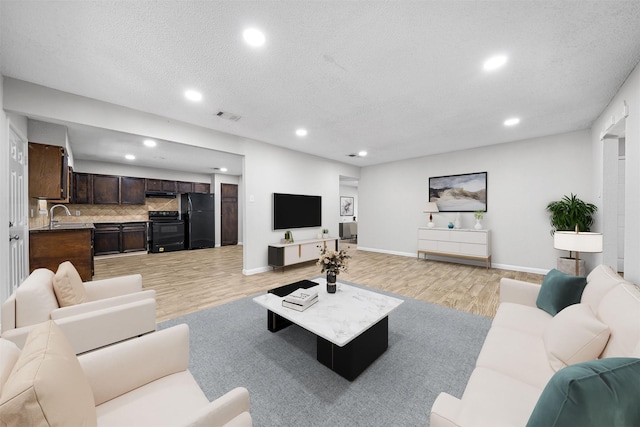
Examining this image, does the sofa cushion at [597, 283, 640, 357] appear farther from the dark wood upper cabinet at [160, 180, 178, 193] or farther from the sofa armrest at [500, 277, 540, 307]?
the dark wood upper cabinet at [160, 180, 178, 193]

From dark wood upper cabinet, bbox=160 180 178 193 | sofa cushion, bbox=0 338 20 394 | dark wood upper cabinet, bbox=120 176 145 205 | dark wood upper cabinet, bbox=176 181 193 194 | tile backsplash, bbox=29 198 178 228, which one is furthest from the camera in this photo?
dark wood upper cabinet, bbox=176 181 193 194

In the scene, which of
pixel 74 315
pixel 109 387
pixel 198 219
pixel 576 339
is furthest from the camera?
pixel 198 219

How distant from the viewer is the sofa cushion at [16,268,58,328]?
1.51m

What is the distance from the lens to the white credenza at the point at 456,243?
5031 millimetres

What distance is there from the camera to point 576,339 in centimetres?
125

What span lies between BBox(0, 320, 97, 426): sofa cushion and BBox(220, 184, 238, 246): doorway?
7841 mm

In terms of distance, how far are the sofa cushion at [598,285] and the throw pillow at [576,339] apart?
213 mm

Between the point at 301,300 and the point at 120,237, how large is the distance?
6.90 metres

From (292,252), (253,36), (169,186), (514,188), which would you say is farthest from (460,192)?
(169,186)

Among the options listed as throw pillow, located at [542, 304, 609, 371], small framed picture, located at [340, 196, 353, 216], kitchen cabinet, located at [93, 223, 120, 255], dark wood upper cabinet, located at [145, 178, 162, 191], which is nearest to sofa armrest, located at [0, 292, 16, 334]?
throw pillow, located at [542, 304, 609, 371]

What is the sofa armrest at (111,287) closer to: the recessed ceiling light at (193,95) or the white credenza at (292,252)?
the recessed ceiling light at (193,95)

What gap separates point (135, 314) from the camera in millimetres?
1906

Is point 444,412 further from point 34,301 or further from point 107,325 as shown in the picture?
point 34,301

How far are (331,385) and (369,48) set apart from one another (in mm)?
2690
